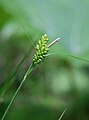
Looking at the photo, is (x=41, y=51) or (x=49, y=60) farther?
(x=49, y=60)

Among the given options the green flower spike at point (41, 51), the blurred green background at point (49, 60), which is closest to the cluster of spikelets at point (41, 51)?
the green flower spike at point (41, 51)

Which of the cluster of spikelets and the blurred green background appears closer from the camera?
the cluster of spikelets

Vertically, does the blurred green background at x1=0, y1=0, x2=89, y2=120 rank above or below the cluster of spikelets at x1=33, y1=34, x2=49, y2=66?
above

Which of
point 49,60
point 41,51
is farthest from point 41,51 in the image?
point 49,60

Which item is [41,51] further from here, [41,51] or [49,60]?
[49,60]

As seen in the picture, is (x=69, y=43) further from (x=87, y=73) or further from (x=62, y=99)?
(x=87, y=73)

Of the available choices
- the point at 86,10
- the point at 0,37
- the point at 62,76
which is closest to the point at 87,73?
the point at 62,76

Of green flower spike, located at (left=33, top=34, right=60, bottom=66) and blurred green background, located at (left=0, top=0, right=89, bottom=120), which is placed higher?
blurred green background, located at (left=0, top=0, right=89, bottom=120)

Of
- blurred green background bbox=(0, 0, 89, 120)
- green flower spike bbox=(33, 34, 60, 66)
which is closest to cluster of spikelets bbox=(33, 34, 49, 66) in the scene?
green flower spike bbox=(33, 34, 60, 66)

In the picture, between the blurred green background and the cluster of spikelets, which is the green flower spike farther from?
the blurred green background
